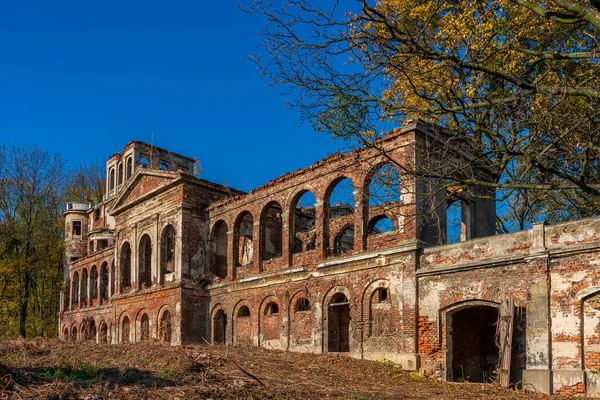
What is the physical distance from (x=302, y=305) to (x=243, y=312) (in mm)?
3874

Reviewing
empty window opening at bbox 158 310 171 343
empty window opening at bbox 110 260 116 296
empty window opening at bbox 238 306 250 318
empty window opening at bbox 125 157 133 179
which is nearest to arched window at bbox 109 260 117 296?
empty window opening at bbox 110 260 116 296

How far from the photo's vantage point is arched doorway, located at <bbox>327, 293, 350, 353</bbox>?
65.3 ft

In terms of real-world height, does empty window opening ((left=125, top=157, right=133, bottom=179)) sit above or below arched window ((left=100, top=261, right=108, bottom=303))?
above

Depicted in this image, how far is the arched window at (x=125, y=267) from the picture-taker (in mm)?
30969

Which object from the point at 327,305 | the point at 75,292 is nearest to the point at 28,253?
the point at 75,292

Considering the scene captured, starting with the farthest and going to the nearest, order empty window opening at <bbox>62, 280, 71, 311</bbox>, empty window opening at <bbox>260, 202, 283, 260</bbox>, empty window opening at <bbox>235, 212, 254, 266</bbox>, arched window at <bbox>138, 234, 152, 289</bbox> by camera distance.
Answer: empty window opening at <bbox>62, 280, 71, 311</bbox> < arched window at <bbox>138, 234, 152, 289</bbox> < empty window opening at <bbox>260, 202, 283, 260</bbox> < empty window opening at <bbox>235, 212, 254, 266</bbox>

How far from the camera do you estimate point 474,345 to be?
59.3ft

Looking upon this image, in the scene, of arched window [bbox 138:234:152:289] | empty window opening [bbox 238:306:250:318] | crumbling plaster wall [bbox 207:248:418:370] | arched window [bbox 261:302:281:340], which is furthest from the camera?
arched window [bbox 138:234:152:289]

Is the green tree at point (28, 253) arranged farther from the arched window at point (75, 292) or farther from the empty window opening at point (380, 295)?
the empty window opening at point (380, 295)

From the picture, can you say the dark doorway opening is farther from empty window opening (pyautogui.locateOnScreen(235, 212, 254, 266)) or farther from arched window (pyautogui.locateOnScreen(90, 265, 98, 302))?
arched window (pyautogui.locateOnScreen(90, 265, 98, 302))

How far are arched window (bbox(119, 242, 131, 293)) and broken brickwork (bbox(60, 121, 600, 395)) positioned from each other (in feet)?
0.25

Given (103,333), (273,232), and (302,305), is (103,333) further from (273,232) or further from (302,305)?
(302,305)

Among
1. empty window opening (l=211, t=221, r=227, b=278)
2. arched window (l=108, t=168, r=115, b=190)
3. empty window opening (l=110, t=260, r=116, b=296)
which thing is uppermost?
arched window (l=108, t=168, r=115, b=190)

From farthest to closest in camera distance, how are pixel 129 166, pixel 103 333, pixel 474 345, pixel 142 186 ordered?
pixel 129 166 → pixel 103 333 → pixel 142 186 → pixel 474 345
